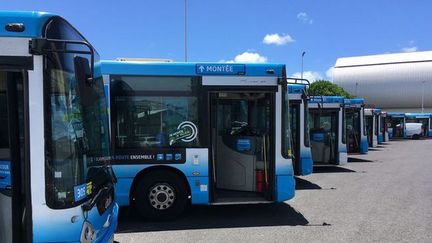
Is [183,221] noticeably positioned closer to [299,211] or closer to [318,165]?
[299,211]

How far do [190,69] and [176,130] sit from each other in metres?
1.12

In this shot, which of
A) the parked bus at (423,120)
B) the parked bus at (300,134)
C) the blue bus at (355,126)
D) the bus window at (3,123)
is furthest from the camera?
the parked bus at (423,120)

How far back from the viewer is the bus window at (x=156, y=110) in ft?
28.5

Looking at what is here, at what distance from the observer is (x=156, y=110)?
28.6 feet

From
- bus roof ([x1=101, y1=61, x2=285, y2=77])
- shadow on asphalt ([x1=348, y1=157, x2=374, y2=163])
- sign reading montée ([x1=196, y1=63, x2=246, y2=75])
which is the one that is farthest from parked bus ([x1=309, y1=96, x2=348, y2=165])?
sign reading montée ([x1=196, y1=63, x2=246, y2=75])

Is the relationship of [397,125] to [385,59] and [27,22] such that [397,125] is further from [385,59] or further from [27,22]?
[385,59]

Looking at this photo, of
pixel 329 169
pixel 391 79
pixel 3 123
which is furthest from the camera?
pixel 391 79

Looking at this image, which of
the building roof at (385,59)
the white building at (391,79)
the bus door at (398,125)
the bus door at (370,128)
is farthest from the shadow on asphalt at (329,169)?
the building roof at (385,59)

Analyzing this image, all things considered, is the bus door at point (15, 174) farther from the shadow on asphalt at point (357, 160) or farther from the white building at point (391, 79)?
the white building at point (391, 79)

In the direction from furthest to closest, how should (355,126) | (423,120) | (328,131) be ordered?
1. (423,120)
2. (355,126)
3. (328,131)

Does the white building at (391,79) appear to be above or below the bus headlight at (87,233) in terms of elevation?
above

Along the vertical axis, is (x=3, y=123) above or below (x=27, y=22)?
below

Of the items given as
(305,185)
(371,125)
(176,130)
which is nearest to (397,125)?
(371,125)

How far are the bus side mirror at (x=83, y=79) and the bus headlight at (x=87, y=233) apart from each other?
1.11 m
